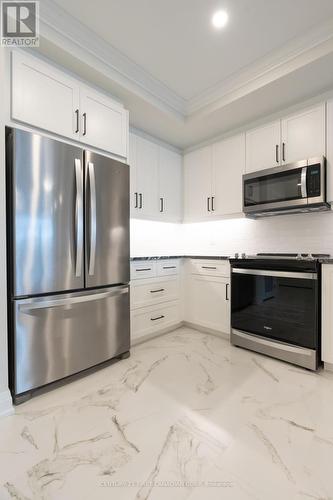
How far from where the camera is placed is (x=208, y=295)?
3055mm

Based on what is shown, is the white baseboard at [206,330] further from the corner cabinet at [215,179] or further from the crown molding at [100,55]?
the crown molding at [100,55]

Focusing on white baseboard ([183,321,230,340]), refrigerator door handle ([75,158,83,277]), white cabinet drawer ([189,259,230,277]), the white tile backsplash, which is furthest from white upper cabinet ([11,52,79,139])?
white baseboard ([183,321,230,340])

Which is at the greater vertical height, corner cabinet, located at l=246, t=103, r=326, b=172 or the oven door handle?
corner cabinet, located at l=246, t=103, r=326, b=172

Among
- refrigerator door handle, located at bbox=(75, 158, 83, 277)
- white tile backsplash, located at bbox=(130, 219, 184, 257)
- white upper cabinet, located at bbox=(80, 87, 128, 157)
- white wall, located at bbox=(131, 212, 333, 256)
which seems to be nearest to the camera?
A: refrigerator door handle, located at bbox=(75, 158, 83, 277)

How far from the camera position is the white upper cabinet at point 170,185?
325cm

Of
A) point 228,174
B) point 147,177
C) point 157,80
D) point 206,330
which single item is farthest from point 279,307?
point 157,80

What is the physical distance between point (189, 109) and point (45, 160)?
181 centimetres

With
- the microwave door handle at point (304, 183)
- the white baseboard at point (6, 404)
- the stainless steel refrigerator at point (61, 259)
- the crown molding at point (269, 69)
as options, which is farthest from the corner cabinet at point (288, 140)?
the white baseboard at point (6, 404)

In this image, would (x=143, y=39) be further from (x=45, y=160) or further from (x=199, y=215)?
(x=199, y=215)

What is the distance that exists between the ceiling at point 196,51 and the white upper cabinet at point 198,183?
0.65m

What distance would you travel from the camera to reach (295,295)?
221cm

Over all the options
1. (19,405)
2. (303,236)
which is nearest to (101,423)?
(19,405)

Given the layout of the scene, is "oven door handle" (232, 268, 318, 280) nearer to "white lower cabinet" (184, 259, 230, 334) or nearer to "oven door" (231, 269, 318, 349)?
"oven door" (231, 269, 318, 349)

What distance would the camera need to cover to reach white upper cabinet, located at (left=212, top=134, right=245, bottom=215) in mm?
2900
